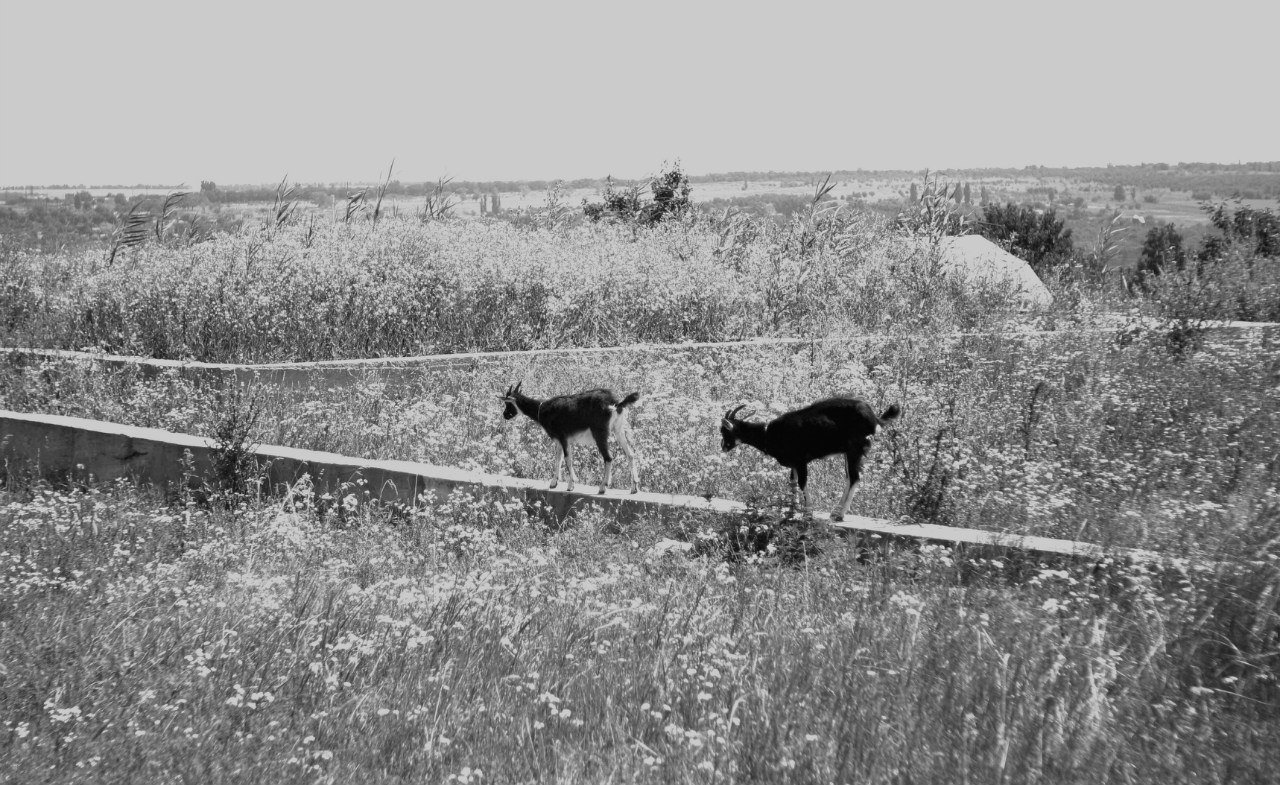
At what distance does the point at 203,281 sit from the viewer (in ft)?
44.8

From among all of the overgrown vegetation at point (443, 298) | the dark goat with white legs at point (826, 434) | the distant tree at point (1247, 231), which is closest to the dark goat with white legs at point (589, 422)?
the dark goat with white legs at point (826, 434)

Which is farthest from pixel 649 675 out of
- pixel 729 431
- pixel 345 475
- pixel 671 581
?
pixel 345 475

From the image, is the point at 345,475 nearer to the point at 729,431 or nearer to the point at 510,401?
the point at 510,401

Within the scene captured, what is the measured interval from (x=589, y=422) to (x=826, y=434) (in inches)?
59.9

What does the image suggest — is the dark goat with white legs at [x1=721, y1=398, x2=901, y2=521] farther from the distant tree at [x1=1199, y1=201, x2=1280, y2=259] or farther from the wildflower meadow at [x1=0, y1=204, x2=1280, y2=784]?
the distant tree at [x1=1199, y1=201, x2=1280, y2=259]

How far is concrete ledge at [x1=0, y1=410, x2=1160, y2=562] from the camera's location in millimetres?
5730

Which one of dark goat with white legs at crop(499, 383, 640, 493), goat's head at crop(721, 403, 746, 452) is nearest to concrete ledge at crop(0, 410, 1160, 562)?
dark goat with white legs at crop(499, 383, 640, 493)

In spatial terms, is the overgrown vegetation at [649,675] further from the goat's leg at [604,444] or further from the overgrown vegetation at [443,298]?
the overgrown vegetation at [443,298]

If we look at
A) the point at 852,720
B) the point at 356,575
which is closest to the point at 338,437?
the point at 356,575

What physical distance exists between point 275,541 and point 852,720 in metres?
4.12

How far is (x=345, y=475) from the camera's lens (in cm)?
803

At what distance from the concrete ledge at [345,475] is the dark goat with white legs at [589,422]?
0.19 metres

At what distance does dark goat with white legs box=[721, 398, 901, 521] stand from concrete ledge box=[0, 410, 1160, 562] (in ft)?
0.95

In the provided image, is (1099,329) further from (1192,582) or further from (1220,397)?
(1192,582)
